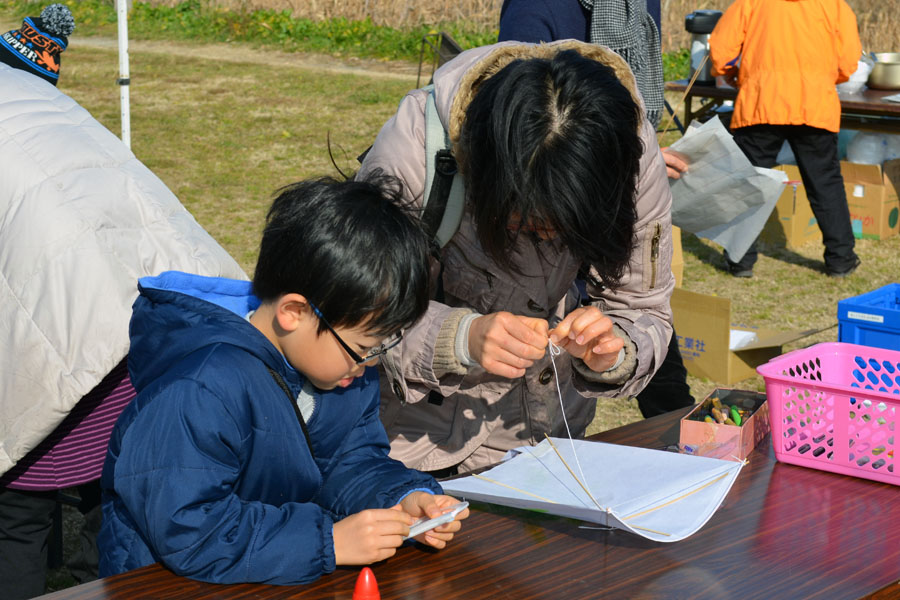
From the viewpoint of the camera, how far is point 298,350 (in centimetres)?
146

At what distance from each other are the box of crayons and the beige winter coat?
0.12m

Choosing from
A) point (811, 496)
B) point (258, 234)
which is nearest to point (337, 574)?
point (811, 496)

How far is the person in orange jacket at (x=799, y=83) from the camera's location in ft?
17.5

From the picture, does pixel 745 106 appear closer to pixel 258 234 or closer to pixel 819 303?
pixel 819 303

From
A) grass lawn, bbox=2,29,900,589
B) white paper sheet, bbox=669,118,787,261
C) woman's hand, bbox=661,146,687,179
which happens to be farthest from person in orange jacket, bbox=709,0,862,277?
woman's hand, bbox=661,146,687,179

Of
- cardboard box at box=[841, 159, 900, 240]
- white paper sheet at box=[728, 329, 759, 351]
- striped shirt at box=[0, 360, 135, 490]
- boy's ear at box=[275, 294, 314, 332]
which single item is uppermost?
boy's ear at box=[275, 294, 314, 332]

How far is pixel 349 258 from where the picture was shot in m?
1.41

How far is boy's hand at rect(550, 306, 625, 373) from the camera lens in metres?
1.64

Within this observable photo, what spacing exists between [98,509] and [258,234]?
4.30 meters

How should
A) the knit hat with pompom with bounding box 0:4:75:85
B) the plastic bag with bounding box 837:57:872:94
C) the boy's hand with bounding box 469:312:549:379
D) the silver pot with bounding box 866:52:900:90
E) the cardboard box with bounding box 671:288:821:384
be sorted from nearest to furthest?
the boy's hand with bounding box 469:312:549:379
the knit hat with pompom with bounding box 0:4:75:85
the cardboard box with bounding box 671:288:821:384
the silver pot with bounding box 866:52:900:90
the plastic bag with bounding box 837:57:872:94

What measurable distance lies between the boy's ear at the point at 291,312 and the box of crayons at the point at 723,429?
707mm

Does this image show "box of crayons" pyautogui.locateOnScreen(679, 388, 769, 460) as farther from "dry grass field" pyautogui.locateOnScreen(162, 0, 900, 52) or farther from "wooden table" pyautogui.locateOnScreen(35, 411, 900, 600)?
"dry grass field" pyautogui.locateOnScreen(162, 0, 900, 52)

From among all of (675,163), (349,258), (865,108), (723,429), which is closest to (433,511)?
(349,258)

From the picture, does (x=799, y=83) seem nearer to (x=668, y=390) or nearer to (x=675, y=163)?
(x=675, y=163)
